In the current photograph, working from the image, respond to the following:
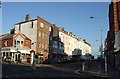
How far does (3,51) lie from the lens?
235 feet

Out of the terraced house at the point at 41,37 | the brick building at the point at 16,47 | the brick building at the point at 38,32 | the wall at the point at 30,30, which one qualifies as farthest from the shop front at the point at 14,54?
the wall at the point at 30,30

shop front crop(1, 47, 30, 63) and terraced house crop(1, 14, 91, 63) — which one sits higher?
terraced house crop(1, 14, 91, 63)

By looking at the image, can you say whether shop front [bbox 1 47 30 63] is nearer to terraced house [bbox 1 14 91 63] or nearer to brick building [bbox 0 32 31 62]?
brick building [bbox 0 32 31 62]

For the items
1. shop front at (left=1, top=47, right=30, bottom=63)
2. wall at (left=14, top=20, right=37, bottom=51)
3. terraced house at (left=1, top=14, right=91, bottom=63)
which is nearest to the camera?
shop front at (left=1, top=47, right=30, bottom=63)

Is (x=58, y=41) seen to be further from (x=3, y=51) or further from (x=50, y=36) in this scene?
(x=3, y=51)

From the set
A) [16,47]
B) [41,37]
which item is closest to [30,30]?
[41,37]

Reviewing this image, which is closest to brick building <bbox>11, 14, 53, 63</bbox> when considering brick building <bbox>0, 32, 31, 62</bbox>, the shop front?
brick building <bbox>0, 32, 31, 62</bbox>

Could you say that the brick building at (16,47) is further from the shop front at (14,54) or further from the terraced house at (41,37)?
the terraced house at (41,37)

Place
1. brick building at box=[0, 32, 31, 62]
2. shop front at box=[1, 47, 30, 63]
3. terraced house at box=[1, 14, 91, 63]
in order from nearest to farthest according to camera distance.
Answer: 1. shop front at box=[1, 47, 30, 63]
2. brick building at box=[0, 32, 31, 62]
3. terraced house at box=[1, 14, 91, 63]

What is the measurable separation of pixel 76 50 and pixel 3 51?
55521mm

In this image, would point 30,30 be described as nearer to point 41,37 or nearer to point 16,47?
point 41,37

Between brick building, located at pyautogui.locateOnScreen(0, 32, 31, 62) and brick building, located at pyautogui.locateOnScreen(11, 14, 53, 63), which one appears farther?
brick building, located at pyautogui.locateOnScreen(11, 14, 53, 63)

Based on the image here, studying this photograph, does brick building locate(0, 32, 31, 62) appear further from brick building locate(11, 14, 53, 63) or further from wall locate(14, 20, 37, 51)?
brick building locate(11, 14, 53, 63)

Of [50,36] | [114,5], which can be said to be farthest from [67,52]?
[114,5]
